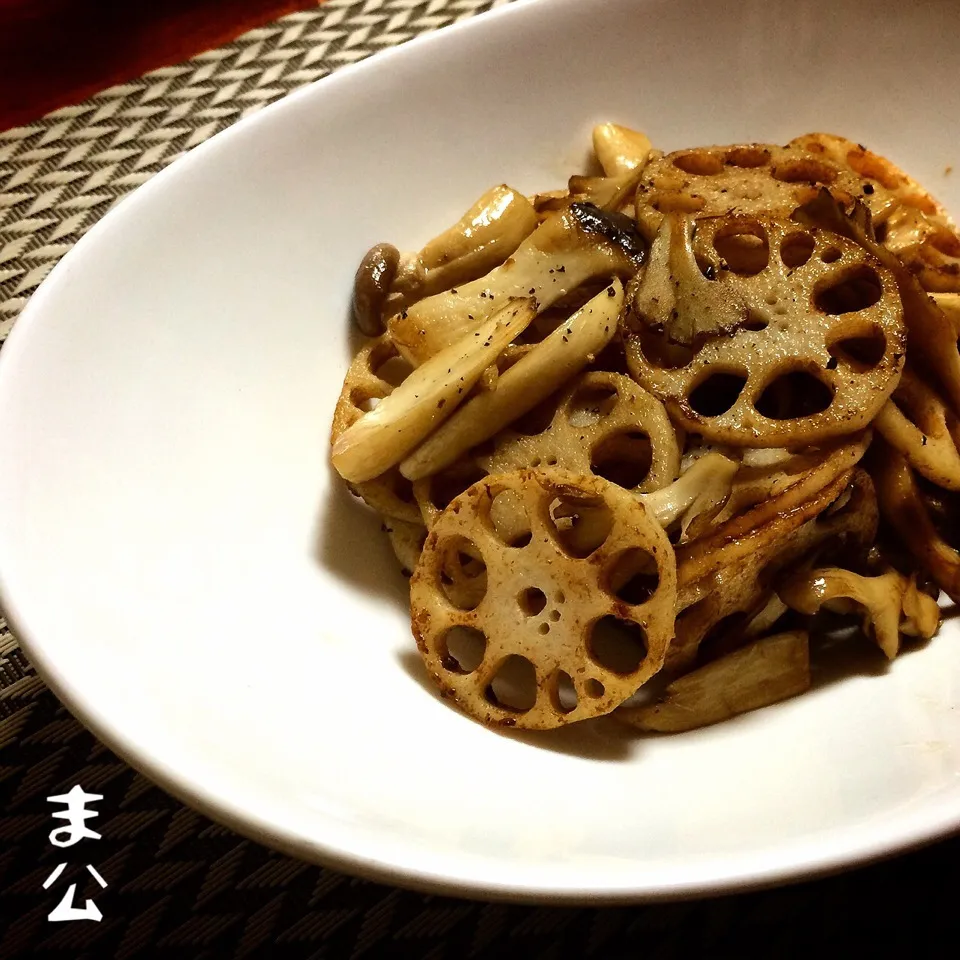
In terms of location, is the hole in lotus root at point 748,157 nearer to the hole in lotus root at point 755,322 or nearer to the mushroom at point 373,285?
the hole in lotus root at point 755,322

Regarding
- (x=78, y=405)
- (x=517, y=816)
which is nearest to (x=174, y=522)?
(x=78, y=405)

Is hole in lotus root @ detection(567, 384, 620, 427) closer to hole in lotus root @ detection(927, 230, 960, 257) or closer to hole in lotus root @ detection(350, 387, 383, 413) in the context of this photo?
hole in lotus root @ detection(350, 387, 383, 413)

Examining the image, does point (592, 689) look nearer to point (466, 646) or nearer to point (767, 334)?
point (466, 646)

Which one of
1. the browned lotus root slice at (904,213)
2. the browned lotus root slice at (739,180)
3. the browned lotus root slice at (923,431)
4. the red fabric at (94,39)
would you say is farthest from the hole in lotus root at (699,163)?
the red fabric at (94,39)

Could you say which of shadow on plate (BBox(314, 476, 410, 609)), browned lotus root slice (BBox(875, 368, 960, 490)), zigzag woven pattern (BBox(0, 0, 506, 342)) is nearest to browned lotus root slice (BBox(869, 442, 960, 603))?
browned lotus root slice (BBox(875, 368, 960, 490))

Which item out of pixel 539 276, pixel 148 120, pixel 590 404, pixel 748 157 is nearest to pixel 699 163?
pixel 748 157

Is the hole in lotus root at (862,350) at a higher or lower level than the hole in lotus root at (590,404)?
lower

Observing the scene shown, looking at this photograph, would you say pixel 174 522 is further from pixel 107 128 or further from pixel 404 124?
pixel 107 128
